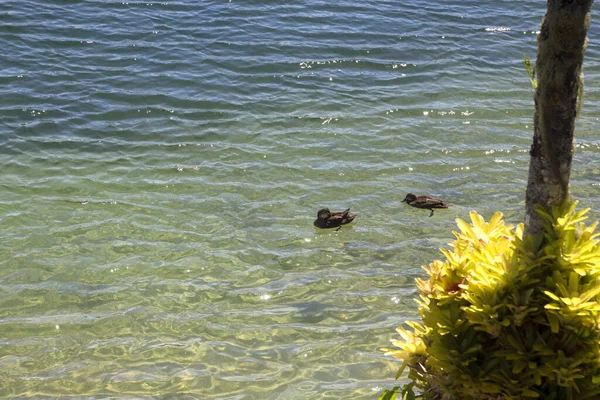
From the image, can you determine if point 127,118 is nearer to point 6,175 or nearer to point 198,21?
point 6,175

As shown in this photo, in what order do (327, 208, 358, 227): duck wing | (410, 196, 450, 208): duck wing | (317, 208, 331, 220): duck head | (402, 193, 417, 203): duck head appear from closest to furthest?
1. (327, 208, 358, 227): duck wing
2. (317, 208, 331, 220): duck head
3. (410, 196, 450, 208): duck wing
4. (402, 193, 417, 203): duck head

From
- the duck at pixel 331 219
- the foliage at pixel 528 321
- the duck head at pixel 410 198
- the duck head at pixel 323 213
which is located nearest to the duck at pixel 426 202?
the duck head at pixel 410 198

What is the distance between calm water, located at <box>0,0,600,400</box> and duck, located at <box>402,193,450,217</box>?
0.38ft

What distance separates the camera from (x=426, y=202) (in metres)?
8.97

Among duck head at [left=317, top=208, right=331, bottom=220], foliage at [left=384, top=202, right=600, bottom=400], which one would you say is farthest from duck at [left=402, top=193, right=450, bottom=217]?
foliage at [left=384, top=202, right=600, bottom=400]

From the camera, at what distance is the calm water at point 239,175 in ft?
20.9

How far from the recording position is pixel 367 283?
7.48 meters

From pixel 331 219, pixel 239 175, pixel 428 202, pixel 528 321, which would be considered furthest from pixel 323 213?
pixel 528 321

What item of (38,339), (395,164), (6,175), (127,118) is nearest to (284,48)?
(127,118)

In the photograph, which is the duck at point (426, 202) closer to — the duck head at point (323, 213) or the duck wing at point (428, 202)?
the duck wing at point (428, 202)

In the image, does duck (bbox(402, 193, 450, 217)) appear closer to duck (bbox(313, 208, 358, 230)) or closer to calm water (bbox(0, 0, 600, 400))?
calm water (bbox(0, 0, 600, 400))

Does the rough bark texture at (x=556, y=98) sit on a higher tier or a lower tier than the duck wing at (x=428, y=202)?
higher

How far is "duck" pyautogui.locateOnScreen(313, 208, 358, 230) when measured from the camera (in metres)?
8.58

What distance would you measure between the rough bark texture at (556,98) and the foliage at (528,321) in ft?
0.45
